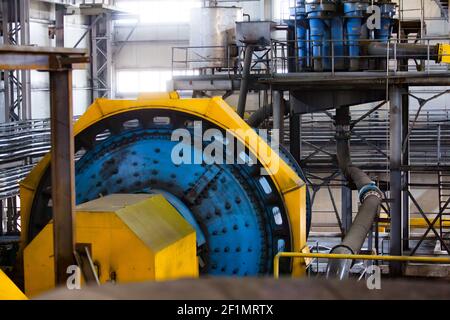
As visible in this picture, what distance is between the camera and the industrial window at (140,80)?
28.0 m

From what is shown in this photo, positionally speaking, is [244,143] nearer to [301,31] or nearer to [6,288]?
[6,288]

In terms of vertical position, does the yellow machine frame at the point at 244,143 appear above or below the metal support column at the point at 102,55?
below

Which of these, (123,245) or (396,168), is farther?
(396,168)

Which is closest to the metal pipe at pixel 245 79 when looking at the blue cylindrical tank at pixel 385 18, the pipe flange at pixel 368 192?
the blue cylindrical tank at pixel 385 18

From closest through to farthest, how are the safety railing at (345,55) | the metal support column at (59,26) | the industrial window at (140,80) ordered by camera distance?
Result: 1. the safety railing at (345,55)
2. the metal support column at (59,26)
3. the industrial window at (140,80)

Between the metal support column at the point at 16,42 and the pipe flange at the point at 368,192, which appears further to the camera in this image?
the metal support column at the point at 16,42

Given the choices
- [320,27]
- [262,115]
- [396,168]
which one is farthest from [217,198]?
[262,115]

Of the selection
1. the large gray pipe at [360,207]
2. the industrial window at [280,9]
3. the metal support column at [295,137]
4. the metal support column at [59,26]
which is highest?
the industrial window at [280,9]

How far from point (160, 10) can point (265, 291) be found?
27.1 metres

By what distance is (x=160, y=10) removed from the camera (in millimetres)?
27766

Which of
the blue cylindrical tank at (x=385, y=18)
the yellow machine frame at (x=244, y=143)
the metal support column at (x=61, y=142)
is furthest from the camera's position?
the blue cylindrical tank at (x=385, y=18)
